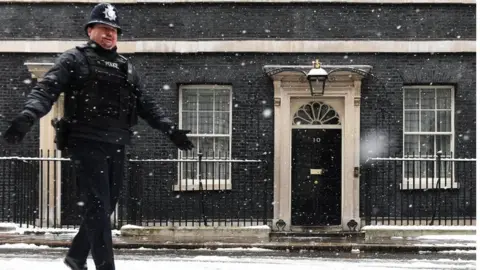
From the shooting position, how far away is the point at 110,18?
5.54 meters

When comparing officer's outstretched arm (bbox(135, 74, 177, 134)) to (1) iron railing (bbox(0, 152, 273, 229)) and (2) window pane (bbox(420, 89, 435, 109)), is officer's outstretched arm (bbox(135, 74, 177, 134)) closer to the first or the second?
(1) iron railing (bbox(0, 152, 273, 229))

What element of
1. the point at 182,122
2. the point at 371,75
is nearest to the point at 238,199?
the point at 182,122

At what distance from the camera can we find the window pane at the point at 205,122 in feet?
50.7

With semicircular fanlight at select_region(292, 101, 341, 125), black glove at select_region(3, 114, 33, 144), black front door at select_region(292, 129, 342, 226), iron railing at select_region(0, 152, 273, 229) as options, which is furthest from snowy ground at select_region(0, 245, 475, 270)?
semicircular fanlight at select_region(292, 101, 341, 125)

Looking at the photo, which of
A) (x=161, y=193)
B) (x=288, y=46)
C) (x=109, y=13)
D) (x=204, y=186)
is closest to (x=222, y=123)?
(x=204, y=186)

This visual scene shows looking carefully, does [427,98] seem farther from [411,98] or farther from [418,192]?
[418,192]

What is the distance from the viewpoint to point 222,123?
15.5m

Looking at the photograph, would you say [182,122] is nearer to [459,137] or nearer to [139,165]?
[139,165]

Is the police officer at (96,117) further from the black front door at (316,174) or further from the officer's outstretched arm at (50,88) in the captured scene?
the black front door at (316,174)

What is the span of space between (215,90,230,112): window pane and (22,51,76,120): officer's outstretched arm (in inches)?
393

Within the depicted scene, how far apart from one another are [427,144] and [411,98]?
878 mm

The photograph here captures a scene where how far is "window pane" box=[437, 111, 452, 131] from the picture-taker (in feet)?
50.4

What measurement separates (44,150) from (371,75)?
19.5 ft

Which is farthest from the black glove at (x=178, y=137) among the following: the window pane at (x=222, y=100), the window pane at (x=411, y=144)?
the window pane at (x=411, y=144)
